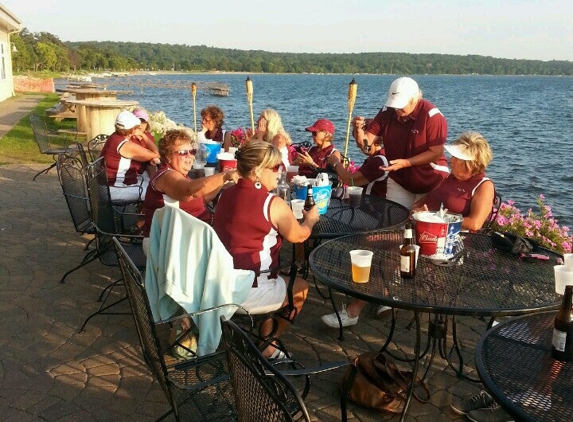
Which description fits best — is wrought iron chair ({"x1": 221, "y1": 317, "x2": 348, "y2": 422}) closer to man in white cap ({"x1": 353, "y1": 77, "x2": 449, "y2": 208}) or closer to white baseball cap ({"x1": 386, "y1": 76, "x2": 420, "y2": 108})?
man in white cap ({"x1": 353, "y1": 77, "x2": 449, "y2": 208})

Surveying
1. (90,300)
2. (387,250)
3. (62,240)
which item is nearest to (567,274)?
(387,250)

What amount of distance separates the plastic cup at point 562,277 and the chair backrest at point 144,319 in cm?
185

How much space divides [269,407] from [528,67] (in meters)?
185

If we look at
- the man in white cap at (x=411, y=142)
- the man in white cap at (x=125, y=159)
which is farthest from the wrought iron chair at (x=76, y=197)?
the man in white cap at (x=411, y=142)

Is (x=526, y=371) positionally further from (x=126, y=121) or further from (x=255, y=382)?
(x=126, y=121)

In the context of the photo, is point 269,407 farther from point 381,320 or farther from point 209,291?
point 381,320

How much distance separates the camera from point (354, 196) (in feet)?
14.3

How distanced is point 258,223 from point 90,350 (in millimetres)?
1540

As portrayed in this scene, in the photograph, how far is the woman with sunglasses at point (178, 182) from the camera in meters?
3.83

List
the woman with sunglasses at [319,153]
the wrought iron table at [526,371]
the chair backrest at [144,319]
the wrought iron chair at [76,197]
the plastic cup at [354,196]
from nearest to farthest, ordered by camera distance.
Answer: the wrought iron table at [526,371] → the chair backrest at [144,319] → the plastic cup at [354,196] → the wrought iron chair at [76,197] → the woman with sunglasses at [319,153]

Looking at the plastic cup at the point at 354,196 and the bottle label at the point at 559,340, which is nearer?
the bottle label at the point at 559,340

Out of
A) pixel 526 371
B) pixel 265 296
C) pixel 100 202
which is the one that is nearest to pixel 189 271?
pixel 265 296

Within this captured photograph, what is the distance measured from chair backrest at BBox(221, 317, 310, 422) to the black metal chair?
2.01 ft

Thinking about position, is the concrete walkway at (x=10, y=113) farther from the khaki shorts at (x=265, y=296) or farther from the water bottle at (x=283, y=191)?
the khaki shorts at (x=265, y=296)
